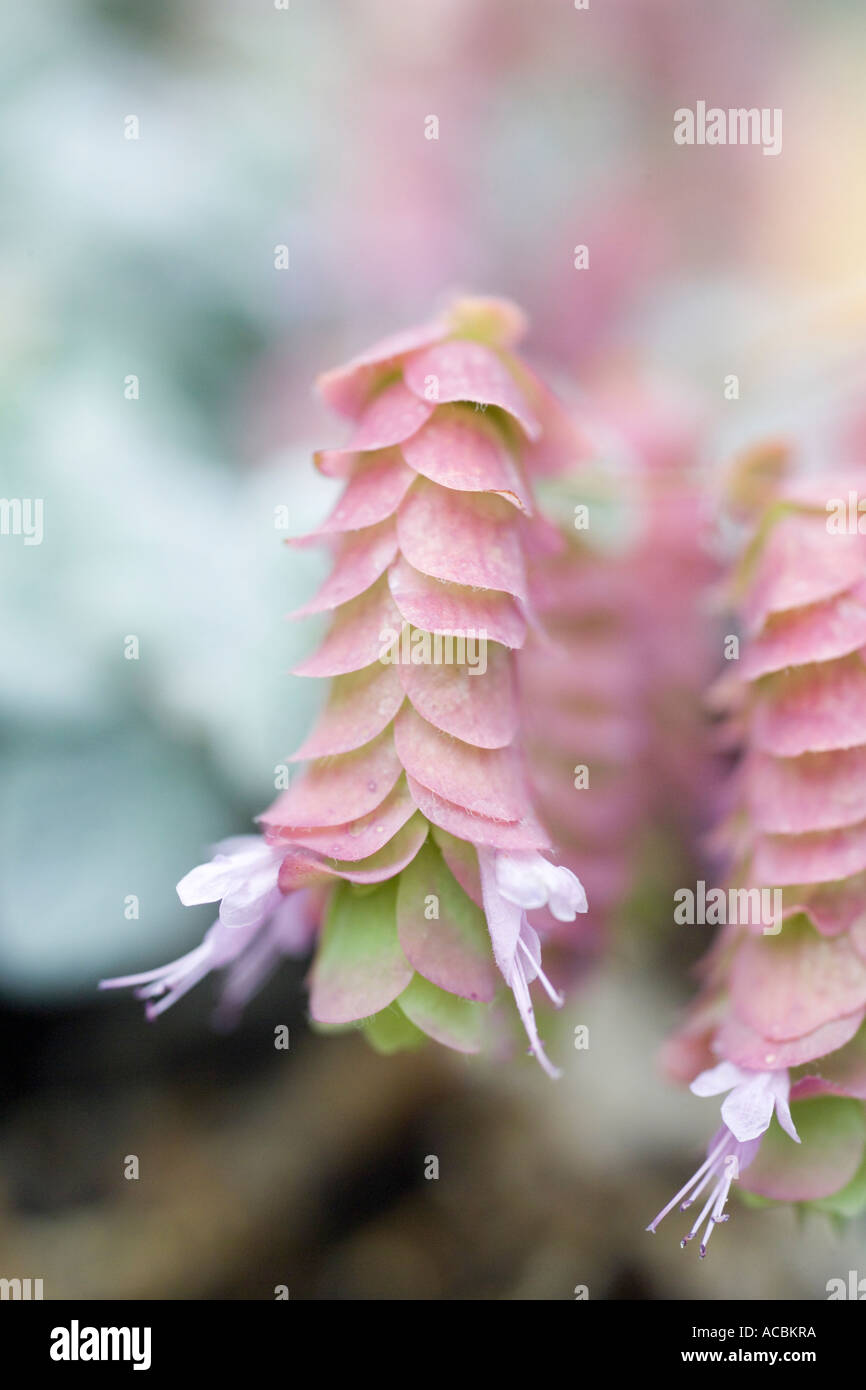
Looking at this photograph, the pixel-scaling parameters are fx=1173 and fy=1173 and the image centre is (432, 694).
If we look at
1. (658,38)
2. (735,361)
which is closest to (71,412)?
(735,361)

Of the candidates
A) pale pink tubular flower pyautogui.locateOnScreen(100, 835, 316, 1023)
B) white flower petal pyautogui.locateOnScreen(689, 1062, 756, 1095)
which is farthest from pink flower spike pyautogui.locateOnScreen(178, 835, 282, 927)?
white flower petal pyautogui.locateOnScreen(689, 1062, 756, 1095)

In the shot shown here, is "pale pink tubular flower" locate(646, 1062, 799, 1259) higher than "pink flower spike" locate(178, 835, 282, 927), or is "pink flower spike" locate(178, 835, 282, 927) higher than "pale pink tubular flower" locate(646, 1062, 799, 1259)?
"pink flower spike" locate(178, 835, 282, 927)

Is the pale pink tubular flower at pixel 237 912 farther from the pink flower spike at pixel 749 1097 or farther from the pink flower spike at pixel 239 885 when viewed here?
the pink flower spike at pixel 749 1097

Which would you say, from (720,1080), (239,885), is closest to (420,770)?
(239,885)

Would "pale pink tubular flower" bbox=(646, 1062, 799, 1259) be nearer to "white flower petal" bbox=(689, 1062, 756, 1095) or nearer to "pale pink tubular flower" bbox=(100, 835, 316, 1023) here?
"white flower petal" bbox=(689, 1062, 756, 1095)

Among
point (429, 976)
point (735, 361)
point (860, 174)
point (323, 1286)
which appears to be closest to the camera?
point (429, 976)

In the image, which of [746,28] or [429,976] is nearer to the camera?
[429,976]

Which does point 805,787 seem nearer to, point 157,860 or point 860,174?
point 157,860
